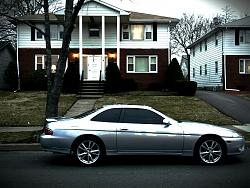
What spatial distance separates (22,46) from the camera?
3503cm

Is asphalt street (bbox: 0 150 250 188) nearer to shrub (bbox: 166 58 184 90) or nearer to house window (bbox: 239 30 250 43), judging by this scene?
shrub (bbox: 166 58 184 90)

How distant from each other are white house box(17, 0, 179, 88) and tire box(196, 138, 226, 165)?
24.5 metres

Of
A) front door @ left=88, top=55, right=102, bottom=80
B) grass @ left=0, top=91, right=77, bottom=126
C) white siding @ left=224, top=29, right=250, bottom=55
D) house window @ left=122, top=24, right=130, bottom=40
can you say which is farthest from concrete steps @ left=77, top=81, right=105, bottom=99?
white siding @ left=224, top=29, right=250, bottom=55

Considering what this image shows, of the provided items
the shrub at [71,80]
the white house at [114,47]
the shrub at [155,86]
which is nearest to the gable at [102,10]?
the white house at [114,47]

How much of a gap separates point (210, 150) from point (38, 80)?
24.8 m

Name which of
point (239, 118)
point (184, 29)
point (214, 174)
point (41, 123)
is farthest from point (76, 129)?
point (184, 29)

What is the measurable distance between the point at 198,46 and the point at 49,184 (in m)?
42.8

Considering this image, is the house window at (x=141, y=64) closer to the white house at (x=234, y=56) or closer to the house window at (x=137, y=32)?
the house window at (x=137, y=32)

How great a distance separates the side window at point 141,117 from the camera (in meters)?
10.6

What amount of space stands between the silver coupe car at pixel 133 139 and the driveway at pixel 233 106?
10.2m

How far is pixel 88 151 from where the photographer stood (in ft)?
33.7

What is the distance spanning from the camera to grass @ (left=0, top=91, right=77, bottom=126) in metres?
20.1

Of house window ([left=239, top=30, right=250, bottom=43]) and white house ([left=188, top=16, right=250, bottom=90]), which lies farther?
house window ([left=239, top=30, right=250, bottom=43])

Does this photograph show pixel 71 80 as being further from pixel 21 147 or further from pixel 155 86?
pixel 21 147
